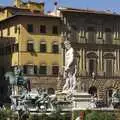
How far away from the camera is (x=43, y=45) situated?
5819cm

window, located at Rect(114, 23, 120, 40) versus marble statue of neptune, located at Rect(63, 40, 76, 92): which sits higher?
window, located at Rect(114, 23, 120, 40)

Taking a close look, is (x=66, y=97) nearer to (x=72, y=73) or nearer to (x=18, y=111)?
(x=72, y=73)

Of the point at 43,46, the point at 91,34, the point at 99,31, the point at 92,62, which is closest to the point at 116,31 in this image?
the point at 99,31

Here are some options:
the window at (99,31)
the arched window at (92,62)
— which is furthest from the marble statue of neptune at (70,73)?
the window at (99,31)

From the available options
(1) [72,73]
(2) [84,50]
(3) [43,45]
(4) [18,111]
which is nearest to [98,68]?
(2) [84,50]

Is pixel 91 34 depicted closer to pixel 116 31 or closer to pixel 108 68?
pixel 116 31

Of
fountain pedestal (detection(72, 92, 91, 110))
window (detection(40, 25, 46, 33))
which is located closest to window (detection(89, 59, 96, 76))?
window (detection(40, 25, 46, 33))

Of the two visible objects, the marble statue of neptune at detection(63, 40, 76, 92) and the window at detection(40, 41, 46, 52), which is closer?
the marble statue of neptune at detection(63, 40, 76, 92)

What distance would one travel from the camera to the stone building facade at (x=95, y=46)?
59.4 m

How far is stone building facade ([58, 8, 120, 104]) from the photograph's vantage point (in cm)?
5938

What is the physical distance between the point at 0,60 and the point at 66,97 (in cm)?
2955

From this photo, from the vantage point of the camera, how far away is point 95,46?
60750mm

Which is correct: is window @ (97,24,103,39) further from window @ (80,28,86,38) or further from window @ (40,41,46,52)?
window @ (40,41,46,52)

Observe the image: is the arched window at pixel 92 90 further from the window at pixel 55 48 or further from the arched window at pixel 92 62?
the window at pixel 55 48
